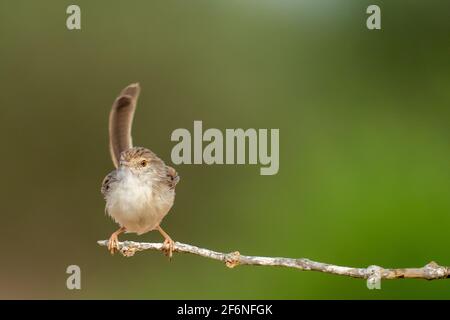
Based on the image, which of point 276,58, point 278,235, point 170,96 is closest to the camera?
point 278,235

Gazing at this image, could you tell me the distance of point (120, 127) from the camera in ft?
16.1

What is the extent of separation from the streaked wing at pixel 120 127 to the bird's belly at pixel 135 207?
16.5 inches

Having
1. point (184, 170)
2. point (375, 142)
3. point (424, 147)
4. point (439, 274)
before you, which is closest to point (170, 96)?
point (184, 170)

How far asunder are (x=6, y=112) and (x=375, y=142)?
4.88 metres

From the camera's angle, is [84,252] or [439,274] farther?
[84,252]

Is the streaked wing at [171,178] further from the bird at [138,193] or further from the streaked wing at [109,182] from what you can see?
the streaked wing at [109,182]

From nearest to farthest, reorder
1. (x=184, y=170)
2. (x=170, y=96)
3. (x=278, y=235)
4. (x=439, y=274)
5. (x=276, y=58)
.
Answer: (x=439, y=274) < (x=278, y=235) < (x=184, y=170) < (x=170, y=96) < (x=276, y=58)

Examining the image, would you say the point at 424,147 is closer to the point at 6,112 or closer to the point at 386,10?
the point at 386,10

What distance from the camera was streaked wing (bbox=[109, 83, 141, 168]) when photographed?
4887 millimetres

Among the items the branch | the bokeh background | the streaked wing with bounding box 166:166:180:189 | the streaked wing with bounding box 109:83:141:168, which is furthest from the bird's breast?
the bokeh background

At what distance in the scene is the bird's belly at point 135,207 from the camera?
4422 mm

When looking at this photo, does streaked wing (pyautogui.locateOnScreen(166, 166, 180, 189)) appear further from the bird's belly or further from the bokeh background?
the bokeh background

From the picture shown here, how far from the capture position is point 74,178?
30.0 feet

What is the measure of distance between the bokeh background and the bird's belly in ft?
11.7
